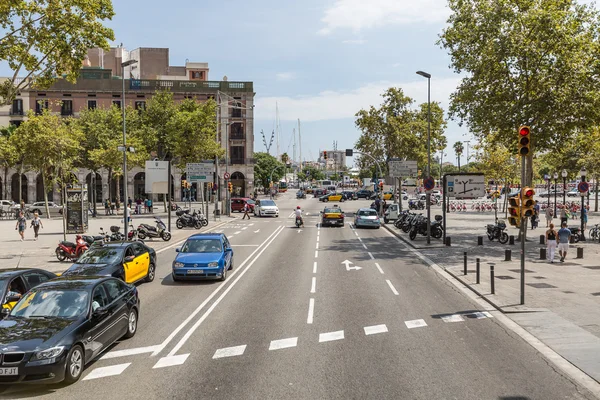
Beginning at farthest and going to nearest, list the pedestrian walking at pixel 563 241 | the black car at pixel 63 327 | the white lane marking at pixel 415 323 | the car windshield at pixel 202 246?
the pedestrian walking at pixel 563 241, the car windshield at pixel 202 246, the white lane marking at pixel 415 323, the black car at pixel 63 327

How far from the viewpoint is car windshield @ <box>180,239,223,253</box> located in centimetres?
1861

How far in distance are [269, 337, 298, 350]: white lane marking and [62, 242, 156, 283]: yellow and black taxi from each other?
7.00 meters

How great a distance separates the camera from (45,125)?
4434 centimetres

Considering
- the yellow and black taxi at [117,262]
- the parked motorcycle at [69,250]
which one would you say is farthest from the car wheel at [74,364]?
A: the parked motorcycle at [69,250]

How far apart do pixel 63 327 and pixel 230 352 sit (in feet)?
9.83

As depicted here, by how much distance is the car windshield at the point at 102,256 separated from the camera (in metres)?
16.2

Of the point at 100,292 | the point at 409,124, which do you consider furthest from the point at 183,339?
the point at 409,124

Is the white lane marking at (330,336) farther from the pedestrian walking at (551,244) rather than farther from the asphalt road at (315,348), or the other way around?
the pedestrian walking at (551,244)

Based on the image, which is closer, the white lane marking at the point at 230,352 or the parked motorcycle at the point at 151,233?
the white lane marking at the point at 230,352

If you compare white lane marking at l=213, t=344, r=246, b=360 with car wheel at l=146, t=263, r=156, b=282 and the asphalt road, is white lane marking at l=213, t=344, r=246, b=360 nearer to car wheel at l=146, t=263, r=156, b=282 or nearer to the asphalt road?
the asphalt road

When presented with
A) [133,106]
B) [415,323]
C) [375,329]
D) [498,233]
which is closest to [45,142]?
[498,233]

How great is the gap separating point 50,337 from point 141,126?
160 feet

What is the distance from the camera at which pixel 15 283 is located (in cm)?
1223

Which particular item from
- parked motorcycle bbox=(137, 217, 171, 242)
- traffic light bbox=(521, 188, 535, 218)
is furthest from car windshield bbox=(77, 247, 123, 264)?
parked motorcycle bbox=(137, 217, 171, 242)
